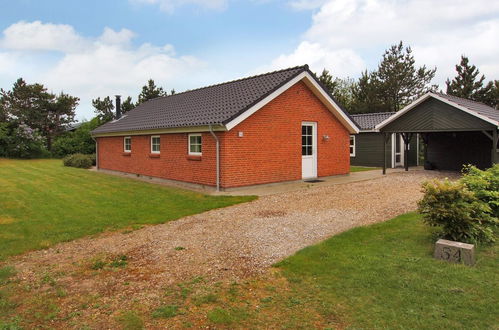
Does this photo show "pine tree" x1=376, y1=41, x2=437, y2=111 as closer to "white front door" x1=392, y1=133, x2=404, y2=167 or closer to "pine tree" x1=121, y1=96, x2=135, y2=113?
→ "white front door" x1=392, y1=133, x2=404, y2=167

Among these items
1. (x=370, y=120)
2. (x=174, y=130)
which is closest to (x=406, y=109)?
(x=370, y=120)

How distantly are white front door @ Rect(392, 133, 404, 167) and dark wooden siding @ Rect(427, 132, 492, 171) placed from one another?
197cm

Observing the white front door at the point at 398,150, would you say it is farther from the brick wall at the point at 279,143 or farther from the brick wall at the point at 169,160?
the brick wall at the point at 169,160

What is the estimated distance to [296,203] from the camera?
1007cm

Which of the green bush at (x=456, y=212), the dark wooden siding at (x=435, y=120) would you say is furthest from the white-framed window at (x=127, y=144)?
the green bush at (x=456, y=212)

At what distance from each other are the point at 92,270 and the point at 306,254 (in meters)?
3.21

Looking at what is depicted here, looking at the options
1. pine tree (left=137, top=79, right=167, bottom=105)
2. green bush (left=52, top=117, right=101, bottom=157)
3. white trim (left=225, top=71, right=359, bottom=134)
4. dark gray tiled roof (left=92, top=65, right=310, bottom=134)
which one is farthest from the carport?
pine tree (left=137, top=79, right=167, bottom=105)

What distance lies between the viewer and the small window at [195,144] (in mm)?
13523

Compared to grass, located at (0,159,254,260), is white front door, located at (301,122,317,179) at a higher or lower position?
higher

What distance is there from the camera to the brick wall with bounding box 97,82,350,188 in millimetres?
12727

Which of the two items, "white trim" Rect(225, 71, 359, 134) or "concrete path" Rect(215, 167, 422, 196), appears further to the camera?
"white trim" Rect(225, 71, 359, 134)

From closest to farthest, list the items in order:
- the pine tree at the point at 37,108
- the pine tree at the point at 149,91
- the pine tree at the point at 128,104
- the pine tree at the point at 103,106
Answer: the pine tree at the point at 37,108
the pine tree at the point at 149,91
the pine tree at the point at 128,104
the pine tree at the point at 103,106

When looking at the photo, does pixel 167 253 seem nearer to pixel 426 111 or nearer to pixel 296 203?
pixel 296 203

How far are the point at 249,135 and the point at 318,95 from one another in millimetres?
4268
